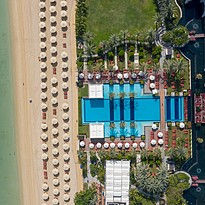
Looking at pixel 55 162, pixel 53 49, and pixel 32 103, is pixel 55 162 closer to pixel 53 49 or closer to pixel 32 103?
pixel 32 103


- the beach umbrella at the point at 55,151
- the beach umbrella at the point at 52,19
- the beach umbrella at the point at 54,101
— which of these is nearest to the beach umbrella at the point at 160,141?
the beach umbrella at the point at 55,151

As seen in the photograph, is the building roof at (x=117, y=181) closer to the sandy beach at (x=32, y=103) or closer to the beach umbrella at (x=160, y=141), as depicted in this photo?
the sandy beach at (x=32, y=103)

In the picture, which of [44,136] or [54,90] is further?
[44,136]

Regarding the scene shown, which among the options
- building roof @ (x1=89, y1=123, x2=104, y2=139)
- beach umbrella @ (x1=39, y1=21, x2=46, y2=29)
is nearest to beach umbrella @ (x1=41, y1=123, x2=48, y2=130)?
building roof @ (x1=89, y1=123, x2=104, y2=139)

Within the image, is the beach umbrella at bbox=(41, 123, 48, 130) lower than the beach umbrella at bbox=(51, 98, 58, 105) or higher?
lower

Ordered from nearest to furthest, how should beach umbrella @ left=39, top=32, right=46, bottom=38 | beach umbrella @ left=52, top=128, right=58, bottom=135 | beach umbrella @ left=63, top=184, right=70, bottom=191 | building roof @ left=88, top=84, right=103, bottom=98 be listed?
building roof @ left=88, top=84, right=103, bottom=98 < beach umbrella @ left=39, top=32, right=46, bottom=38 < beach umbrella @ left=52, top=128, right=58, bottom=135 < beach umbrella @ left=63, top=184, right=70, bottom=191

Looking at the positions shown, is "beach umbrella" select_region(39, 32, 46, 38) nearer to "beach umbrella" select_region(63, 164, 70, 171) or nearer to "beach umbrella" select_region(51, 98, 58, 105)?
"beach umbrella" select_region(51, 98, 58, 105)

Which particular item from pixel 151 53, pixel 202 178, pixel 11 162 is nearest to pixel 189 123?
pixel 202 178

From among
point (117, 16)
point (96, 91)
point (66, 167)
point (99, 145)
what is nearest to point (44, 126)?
point (66, 167)
